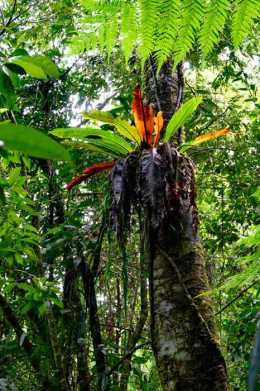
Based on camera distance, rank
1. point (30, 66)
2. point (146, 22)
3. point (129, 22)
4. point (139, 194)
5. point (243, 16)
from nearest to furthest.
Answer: point (30, 66) < point (243, 16) < point (146, 22) < point (129, 22) < point (139, 194)

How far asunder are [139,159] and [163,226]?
33cm

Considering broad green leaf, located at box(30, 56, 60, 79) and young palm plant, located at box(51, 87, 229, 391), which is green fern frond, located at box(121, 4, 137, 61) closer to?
young palm plant, located at box(51, 87, 229, 391)

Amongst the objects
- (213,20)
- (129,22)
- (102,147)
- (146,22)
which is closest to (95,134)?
(102,147)

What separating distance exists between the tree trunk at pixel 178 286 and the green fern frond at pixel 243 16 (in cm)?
77

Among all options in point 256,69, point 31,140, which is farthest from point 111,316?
point 31,140

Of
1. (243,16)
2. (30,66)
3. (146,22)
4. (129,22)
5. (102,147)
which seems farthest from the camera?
(102,147)

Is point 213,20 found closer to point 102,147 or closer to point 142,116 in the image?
point 142,116

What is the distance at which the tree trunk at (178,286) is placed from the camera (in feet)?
5.24

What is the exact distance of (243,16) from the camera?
3.86ft

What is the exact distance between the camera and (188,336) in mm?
1646

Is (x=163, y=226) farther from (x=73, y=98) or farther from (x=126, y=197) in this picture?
(x=73, y=98)

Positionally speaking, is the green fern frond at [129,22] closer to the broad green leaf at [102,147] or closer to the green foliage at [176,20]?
the green foliage at [176,20]

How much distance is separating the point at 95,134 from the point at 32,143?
1835 millimetres

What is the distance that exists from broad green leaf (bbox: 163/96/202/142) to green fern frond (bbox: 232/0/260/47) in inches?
32.3
